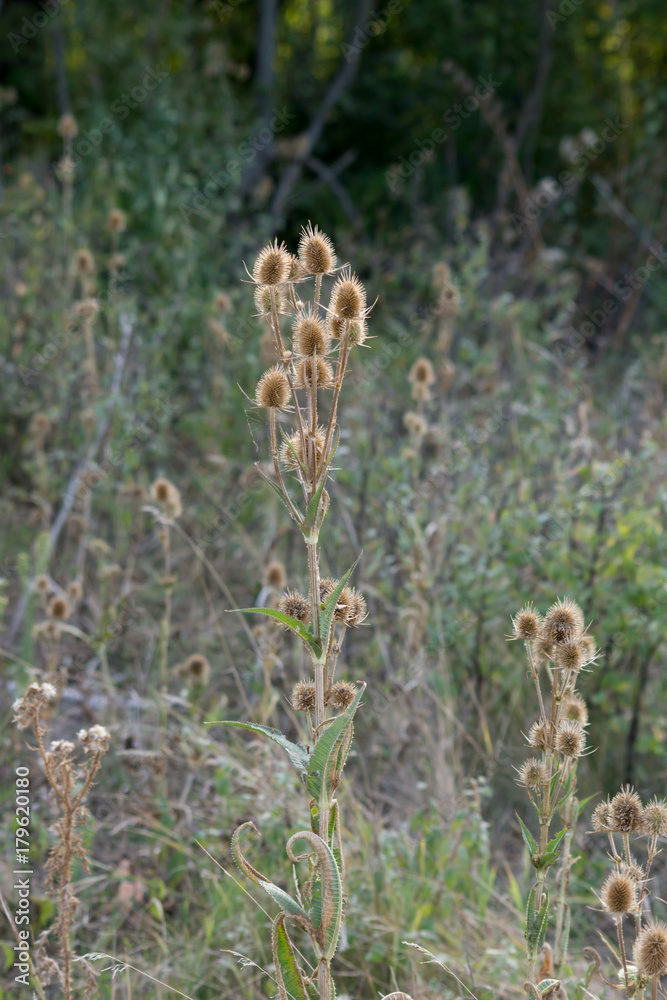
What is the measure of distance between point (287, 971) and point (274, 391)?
32.5 inches

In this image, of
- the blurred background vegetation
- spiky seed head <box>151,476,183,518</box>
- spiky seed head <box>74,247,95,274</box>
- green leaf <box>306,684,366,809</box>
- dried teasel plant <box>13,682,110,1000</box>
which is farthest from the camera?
spiky seed head <box>74,247,95,274</box>

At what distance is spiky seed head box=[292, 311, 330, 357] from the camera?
137cm

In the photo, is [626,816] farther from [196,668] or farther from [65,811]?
[196,668]

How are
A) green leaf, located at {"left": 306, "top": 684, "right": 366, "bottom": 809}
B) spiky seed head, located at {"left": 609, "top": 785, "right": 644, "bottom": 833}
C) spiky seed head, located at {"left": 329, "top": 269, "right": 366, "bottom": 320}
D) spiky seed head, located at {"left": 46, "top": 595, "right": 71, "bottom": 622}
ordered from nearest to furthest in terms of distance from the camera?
green leaf, located at {"left": 306, "top": 684, "right": 366, "bottom": 809}, spiky seed head, located at {"left": 329, "top": 269, "right": 366, "bottom": 320}, spiky seed head, located at {"left": 609, "top": 785, "right": 644, "bottom": 833}, spiky seed head, located at {"left": 46, "top": 595, "right": 71, "bottom": 622}

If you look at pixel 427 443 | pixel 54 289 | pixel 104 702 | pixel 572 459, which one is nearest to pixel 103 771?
pixel 104 702

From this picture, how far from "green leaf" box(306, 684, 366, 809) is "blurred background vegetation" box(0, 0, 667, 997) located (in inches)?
17.2

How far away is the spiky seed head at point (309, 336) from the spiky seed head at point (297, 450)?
0.37ft

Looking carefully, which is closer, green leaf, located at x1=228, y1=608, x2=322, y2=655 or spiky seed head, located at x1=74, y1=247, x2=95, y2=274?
green leaf, located at x1=228, y1=608, x2=322, y2=655

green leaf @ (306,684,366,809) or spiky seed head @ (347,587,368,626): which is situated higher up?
spiky seed head @ (347,587,368,626)

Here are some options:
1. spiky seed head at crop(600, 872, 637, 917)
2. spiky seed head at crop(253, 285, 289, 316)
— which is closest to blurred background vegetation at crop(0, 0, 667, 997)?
spiky seed head at crop(253, 285, 289, 316)

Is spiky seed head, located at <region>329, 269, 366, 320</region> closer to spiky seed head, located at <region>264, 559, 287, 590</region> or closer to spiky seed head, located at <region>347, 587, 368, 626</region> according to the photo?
spiky seed head, located at <region>347, 587, 368, 626</region>

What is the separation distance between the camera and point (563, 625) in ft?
4.99

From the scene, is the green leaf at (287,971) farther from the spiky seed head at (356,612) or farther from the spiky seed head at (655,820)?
the spiky seed head at (655,820)

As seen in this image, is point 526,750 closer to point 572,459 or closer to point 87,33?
point 572,459
